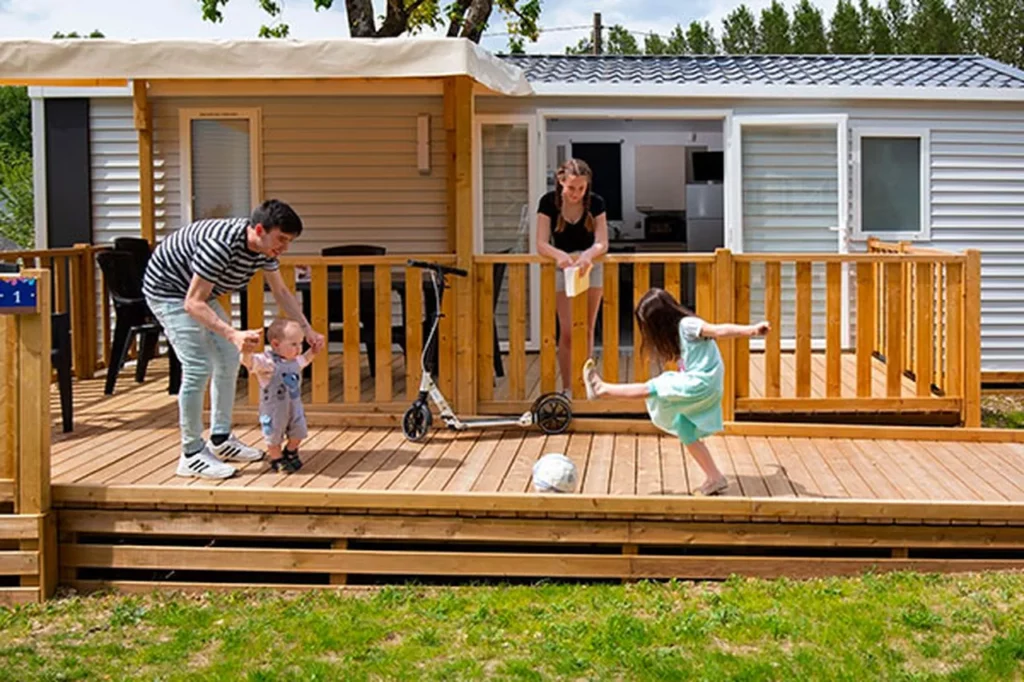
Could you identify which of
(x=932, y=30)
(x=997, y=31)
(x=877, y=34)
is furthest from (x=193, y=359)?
(x=997, y=31)

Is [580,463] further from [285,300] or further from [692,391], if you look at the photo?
[285,300]

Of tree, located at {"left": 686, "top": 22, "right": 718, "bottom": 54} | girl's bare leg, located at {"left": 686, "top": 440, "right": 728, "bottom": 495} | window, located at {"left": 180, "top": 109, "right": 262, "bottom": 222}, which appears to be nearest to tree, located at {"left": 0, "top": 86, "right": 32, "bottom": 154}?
tree, located at {"left": 686, "top": 22, "right": 718, "bottom": 54}

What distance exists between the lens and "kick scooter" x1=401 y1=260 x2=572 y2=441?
19.7ft

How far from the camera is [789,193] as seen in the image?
370 inches

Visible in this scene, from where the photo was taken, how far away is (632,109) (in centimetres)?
920

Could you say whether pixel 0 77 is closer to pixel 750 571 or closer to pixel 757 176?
pixel 750 571

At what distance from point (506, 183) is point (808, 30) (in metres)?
16.0

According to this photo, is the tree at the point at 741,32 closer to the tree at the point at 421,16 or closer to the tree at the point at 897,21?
the tree at the point at 897,21

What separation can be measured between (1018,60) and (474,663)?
872 inches

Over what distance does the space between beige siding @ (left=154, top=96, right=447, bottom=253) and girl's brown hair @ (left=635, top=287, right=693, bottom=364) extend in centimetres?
440

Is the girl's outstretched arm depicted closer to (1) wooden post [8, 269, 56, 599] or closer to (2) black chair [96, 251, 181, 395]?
(1) wooden post [8, 269, 56, 599]

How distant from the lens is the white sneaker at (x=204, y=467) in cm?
515

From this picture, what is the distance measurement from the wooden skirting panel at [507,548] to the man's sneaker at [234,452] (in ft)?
1.76

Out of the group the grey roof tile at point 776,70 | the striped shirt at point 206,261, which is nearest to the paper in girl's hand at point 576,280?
the striped shirt at point 206,261
